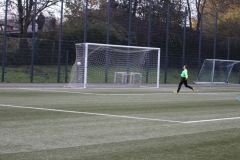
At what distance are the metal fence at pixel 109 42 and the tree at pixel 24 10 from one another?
4.80ft

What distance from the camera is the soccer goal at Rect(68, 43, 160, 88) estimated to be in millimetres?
28133

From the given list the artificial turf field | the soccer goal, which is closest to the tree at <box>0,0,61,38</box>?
the soccer goal

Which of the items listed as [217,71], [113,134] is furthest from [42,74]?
[113,134]

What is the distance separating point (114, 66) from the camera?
1270 inches

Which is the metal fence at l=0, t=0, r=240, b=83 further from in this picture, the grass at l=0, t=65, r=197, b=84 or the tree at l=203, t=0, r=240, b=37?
the tree at l=203, t=0, r=240, b=37

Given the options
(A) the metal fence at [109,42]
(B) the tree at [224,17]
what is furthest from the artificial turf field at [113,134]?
(B) the tree at [224,17]

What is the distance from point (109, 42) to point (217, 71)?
11.7 meters

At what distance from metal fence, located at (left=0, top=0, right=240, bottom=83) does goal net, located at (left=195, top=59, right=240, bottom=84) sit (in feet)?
2.05

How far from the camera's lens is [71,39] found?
107ft

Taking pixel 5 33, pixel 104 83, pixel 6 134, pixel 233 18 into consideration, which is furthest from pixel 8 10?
pixel 233 18

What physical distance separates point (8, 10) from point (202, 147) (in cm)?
2592

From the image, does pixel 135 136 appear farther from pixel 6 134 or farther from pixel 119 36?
pixel 119 36

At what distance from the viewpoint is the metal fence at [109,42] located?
98.4 feet

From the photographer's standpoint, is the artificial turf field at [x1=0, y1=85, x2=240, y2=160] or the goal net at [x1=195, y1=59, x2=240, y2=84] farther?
the goal net at [x1=195, y1=59, x2=240, y2=84]
